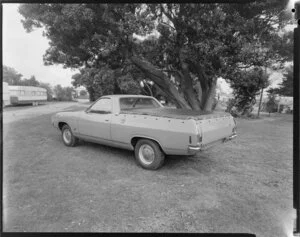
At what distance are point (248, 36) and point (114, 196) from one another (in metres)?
5.52

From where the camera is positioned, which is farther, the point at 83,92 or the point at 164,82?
the point at 164,82

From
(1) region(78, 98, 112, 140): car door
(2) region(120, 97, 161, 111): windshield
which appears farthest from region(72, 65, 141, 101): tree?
(2) region(120, 97, 161, 111): windshield

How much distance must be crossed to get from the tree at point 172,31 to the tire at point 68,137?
207cm

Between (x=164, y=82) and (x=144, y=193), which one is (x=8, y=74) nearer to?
(x=144, y=193)

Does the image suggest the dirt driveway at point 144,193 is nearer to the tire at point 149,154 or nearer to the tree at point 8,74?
the tire at point 149,154

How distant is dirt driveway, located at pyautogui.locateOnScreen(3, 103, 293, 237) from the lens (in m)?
2.39

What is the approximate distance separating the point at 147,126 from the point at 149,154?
62cm

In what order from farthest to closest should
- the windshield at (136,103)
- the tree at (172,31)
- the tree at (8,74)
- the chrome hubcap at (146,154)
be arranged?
the tree at (172,31), the windshield at (136,103), the chrome hubcap at (146,154), the tree at (8,74)

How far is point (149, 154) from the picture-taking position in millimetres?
3906

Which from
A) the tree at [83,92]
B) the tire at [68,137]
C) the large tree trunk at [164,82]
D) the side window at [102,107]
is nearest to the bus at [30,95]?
the tree at [83,92]

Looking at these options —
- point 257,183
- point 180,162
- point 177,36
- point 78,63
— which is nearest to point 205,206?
point 257,183

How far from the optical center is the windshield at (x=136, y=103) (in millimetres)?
4547

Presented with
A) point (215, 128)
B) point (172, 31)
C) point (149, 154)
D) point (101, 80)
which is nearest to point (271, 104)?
point (172, 31)

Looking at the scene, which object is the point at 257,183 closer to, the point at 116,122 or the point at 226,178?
the point at 226,178
